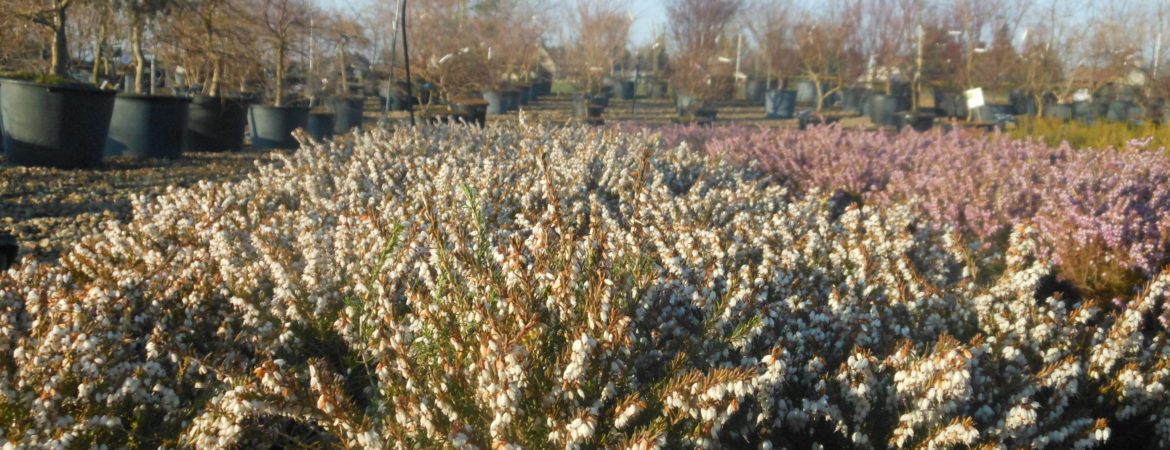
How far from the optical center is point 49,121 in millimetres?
7398

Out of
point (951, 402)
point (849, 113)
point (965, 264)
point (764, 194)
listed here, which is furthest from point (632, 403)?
point (849, 113)

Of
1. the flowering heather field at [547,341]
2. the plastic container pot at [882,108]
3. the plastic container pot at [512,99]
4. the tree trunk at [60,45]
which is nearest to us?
the flowering heather field at [547,341]

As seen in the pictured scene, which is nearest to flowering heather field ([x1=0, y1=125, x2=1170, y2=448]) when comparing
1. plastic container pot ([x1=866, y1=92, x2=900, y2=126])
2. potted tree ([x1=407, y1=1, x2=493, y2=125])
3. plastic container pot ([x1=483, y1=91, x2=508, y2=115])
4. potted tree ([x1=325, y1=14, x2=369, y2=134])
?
potted tree ([x1=407, y1=1, x2=493, y2=125])

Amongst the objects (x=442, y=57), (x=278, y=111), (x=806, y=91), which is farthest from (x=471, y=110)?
(x=806, y=91)

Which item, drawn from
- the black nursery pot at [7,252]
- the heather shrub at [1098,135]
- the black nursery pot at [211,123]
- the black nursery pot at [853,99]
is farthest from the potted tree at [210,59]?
the black nursery pot at [853,99]

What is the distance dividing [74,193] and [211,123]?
14.1ft

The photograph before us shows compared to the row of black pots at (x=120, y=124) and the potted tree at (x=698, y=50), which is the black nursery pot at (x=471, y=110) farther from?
the potted tree at (x=698, y=50)

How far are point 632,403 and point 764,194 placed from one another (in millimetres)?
3328

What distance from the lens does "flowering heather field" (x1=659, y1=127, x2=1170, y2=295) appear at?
160 inches

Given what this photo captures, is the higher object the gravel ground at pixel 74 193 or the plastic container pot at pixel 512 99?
the plastic container pot at pixel 512 99

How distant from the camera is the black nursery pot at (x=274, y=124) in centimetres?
1167

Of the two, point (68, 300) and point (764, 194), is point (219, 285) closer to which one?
point (68, 300)

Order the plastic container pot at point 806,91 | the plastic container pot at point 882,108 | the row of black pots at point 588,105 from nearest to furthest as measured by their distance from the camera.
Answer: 1. the row of black pots at point 588,105
2. the plastic container pot at point 882,108
3. the plastic container pot at point 806,91

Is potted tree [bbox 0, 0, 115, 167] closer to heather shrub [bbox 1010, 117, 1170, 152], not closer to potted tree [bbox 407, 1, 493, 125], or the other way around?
potted tree [bbox 407, 1, 493, 125]
